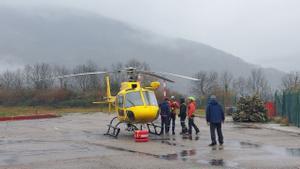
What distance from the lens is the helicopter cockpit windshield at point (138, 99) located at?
19.9 metres

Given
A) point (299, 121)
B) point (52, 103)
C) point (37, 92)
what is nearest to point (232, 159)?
point (299, 121)

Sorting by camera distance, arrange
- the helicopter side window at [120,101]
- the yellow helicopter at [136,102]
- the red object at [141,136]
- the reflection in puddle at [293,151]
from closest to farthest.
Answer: the reflection in puddle at [293,151]
the red object at [141,136]
the yellow helicopter at [136,102]
the helicopter side window at [120,101]

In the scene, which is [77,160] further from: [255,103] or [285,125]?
[255,103]

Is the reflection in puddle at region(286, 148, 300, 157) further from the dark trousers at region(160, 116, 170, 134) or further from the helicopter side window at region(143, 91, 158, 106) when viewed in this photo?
the dark trousers at region(160, 116, 170, 134)

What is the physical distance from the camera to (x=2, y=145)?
59.3 feet

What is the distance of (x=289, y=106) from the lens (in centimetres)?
2731

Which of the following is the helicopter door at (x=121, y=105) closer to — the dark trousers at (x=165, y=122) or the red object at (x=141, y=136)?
the dark trousers at (x=165, y=122)

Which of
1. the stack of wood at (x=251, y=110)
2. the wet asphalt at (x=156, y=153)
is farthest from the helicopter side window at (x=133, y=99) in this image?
the stack of wood at (x=251, y=110)

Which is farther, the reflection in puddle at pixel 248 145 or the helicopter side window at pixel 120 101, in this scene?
the helicopter side window at pixel 120 101

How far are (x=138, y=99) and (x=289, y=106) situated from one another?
11.4 metres

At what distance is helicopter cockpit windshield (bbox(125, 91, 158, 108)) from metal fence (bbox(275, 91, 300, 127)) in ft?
28.8

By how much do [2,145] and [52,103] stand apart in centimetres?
5614

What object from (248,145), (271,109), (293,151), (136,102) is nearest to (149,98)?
(136,102)

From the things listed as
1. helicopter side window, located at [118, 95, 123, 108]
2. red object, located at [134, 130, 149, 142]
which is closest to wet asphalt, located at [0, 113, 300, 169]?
red object, located at [134, 130, 149, 142]
